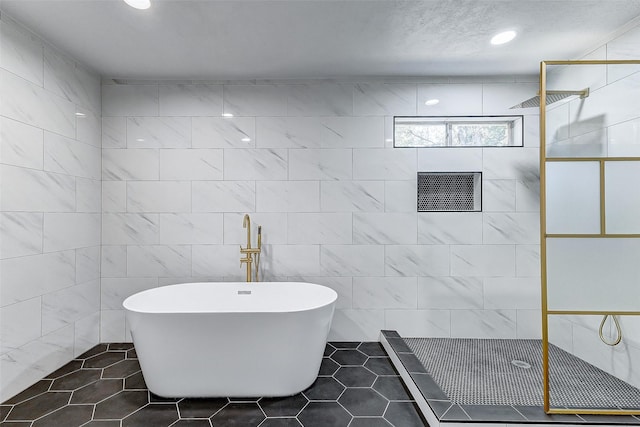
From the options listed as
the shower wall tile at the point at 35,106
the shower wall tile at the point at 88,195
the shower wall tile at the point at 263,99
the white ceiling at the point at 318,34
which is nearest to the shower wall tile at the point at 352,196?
the shower wall tile at the point at 263,99

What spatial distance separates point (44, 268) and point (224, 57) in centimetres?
211

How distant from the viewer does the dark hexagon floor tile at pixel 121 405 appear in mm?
1946

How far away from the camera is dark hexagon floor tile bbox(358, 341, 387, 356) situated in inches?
109

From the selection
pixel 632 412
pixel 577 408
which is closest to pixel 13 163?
pixel 577 408

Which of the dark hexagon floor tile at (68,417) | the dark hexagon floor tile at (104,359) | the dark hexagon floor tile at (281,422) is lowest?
the dark hexagon floor tile at (68,417)

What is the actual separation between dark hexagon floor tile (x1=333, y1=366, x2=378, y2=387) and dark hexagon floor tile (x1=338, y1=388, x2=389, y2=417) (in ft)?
0.25

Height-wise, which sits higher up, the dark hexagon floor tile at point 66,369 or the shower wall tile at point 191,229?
the shower wall tile at point 191,229

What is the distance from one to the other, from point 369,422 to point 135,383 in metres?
1.67

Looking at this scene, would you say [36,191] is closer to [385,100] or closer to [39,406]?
[39,406]

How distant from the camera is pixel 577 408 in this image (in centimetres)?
181

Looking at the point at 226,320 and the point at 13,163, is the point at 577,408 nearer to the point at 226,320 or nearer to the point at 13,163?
the point at 226,320

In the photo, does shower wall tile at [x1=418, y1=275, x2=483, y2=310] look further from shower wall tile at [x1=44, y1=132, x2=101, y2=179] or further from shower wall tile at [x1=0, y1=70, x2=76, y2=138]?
shower wall tile at [x1=0, y1=70, x2=76, y2=138]

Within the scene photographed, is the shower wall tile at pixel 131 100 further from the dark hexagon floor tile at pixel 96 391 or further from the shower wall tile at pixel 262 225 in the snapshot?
the dark hexagon floor tile at pixel 96 391

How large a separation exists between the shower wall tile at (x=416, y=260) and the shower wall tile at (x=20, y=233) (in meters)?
2.75
